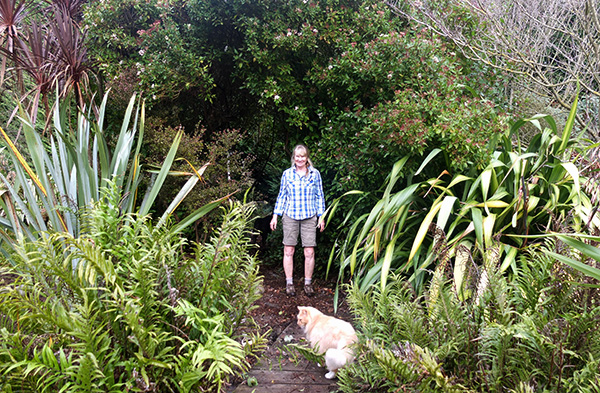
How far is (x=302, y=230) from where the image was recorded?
4531mm

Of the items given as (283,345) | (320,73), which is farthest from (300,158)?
(283,345)

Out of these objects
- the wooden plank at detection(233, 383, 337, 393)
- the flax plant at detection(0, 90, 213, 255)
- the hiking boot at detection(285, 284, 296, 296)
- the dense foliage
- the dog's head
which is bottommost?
the hiking boot at detection(285, 284, 296, 296)

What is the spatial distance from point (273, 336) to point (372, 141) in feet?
6.65

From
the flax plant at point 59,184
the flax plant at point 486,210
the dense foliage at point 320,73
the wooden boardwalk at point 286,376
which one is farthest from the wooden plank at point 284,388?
the dense foliage at point 320,73

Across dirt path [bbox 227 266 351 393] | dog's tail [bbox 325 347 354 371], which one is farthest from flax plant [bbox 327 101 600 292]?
dirt path [bbox 227 266 351 393]

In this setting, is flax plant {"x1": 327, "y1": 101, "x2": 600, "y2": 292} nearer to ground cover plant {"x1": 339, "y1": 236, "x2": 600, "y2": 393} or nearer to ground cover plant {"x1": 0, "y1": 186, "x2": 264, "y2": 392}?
ground cover plant {"x1": 339, "y1": 236, "x2": 600, "y2": 393}

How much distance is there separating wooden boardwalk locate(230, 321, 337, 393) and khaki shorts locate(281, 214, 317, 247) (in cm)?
147

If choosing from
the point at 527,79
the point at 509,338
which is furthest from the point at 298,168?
the point at 527,79

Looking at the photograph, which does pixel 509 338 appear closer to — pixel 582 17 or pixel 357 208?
pixel 357 208

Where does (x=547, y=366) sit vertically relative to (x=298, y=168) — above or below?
below

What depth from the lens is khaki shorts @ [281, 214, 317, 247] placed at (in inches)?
177

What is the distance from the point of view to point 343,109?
15.9ft

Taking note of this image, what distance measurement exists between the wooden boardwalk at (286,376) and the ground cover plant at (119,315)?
0.49 meters

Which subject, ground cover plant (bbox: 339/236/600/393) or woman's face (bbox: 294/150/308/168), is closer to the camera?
ground cover plant (bbox: 339/236/600/393)
